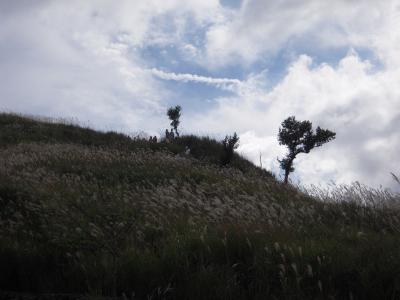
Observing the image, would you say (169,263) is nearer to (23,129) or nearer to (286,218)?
(286,218)

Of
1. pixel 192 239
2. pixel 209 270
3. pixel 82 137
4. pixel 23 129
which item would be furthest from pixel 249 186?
pixel 23 129

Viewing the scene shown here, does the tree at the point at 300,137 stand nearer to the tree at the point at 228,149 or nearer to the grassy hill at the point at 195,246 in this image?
the tree at the point at 228,149

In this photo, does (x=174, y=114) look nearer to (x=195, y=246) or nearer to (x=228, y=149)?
(x=228, y=149)

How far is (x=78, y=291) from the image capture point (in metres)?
5.40

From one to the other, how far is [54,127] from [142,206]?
19.7 meters

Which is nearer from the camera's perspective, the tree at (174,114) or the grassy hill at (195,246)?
the grassy hill at (195,246)

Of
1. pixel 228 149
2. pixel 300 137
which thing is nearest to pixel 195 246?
pixel 228 149

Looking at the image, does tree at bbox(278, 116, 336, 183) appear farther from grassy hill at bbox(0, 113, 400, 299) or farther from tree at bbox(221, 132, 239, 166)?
grassy hill at bbox(0, 113, 400, 299)

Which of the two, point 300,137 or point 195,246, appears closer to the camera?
point 195,246

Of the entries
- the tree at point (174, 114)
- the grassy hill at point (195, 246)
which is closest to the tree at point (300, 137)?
the tree at point (174, 114)

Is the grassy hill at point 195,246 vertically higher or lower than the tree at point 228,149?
lower

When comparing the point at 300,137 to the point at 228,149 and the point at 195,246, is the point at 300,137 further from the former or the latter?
the point at 195,246

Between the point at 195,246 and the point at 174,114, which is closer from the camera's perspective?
the point at 195,246

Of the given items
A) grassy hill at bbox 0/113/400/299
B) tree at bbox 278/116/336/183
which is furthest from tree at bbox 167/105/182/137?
grassy hill at bbox 0/113/400/299
